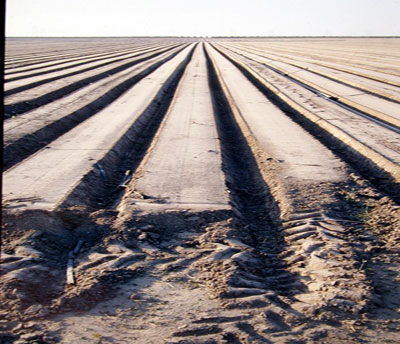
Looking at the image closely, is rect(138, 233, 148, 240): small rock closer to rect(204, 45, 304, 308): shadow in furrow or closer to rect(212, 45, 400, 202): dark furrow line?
rect(204, 45, 304, 308): shadow in furrow

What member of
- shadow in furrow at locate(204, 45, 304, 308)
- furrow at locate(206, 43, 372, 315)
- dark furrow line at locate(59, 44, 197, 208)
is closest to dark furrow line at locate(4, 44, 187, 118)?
dark furrow line at locate(59, 44, 197, 208)

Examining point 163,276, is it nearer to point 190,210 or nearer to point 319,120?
point 190,210

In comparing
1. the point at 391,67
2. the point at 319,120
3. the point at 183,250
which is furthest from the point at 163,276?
the point at 391,67

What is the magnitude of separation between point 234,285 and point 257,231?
2.78ft

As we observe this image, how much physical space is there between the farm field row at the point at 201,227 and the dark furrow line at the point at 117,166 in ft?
0.06

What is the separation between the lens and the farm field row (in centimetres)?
228

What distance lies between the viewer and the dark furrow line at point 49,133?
5.11m

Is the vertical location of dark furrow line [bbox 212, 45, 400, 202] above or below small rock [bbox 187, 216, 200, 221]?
below

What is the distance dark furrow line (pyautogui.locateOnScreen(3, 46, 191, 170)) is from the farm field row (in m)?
0.03

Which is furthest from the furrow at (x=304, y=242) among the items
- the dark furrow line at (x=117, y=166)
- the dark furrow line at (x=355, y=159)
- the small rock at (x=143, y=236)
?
the dark furrow line at (x=117, y=166)

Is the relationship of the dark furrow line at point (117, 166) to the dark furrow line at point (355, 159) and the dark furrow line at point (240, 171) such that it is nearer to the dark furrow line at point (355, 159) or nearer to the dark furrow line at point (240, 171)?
the dark furrow line at point (240, 171)

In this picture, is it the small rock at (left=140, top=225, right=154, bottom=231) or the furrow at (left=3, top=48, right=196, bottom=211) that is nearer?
the small rock at (left=140, top=225, right=154, bottom=231)

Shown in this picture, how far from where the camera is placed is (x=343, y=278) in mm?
2635

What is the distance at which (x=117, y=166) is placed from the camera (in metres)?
4.85
